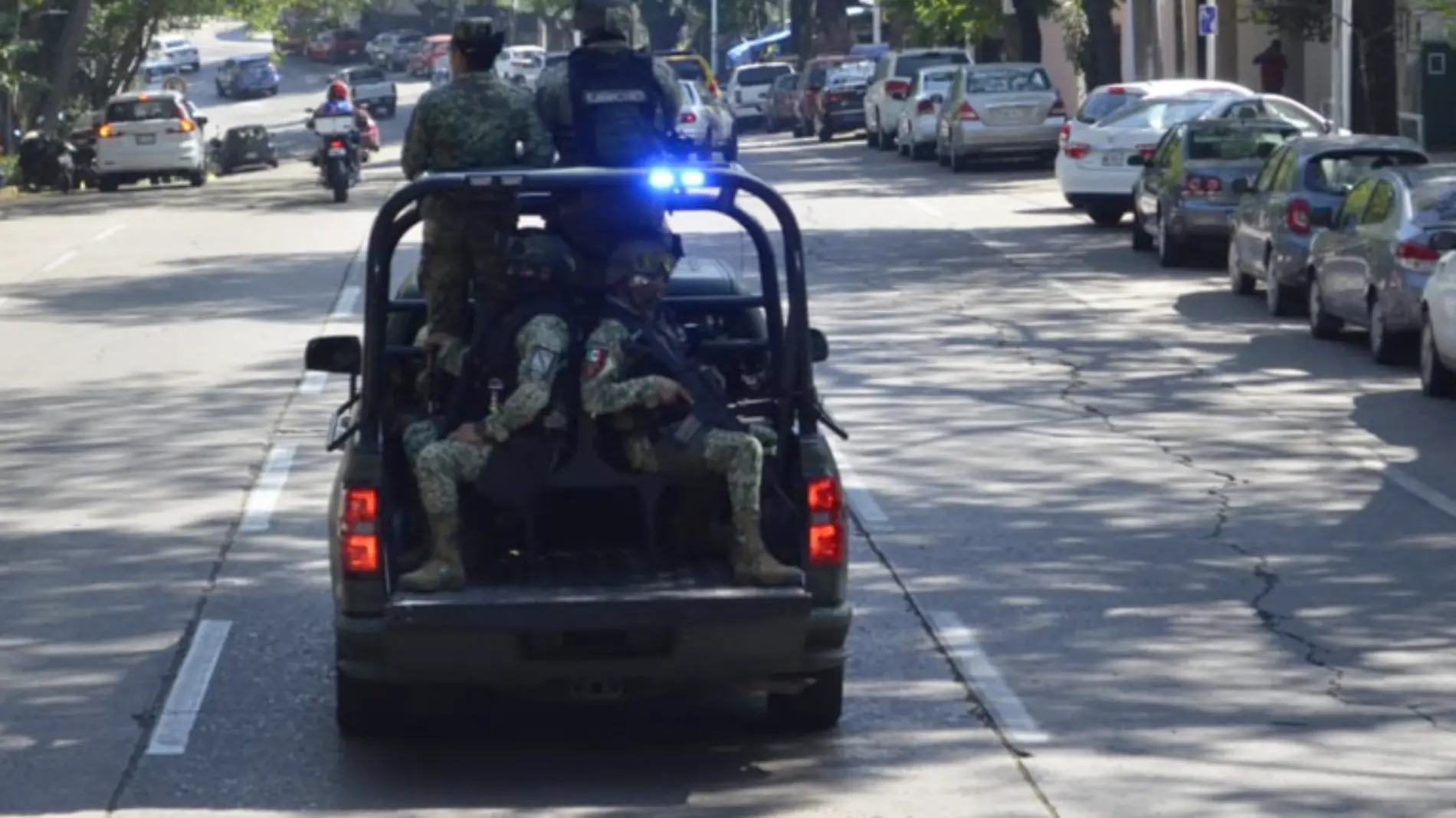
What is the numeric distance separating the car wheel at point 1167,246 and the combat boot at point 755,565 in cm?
1747

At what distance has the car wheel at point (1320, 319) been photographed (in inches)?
755

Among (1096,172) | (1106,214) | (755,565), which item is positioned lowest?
(1106,214)

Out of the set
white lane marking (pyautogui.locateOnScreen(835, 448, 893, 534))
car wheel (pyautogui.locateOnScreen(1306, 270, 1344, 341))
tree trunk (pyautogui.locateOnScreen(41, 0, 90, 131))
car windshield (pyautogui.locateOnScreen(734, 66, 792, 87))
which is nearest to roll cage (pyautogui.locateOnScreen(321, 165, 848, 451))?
white lane marking (pyautogui.locateOnScreen(835, 448, 893, 534))

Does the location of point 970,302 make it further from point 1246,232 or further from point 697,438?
point 697,438

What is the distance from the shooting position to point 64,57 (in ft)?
161

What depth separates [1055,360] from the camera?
18.1m

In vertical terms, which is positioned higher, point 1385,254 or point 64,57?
point 64,57

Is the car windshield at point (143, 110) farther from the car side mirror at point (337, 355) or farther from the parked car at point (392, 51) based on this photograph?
the parked car at point (392, 51)

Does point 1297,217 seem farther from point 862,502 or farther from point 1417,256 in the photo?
point 862,502

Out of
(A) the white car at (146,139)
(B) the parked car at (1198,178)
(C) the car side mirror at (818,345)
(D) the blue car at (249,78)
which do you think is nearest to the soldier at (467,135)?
(C) the car side mirror at (818,345)

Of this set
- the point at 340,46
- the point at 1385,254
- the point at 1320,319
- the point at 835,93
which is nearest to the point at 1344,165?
the point at 1320,319

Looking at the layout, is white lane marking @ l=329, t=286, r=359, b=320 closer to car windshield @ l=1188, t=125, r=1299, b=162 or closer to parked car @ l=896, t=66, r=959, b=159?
car windshield @ l=1188, t=125, r=1299, b=162

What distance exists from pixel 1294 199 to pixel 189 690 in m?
13.2

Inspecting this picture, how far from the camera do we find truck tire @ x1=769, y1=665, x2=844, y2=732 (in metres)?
8.30
